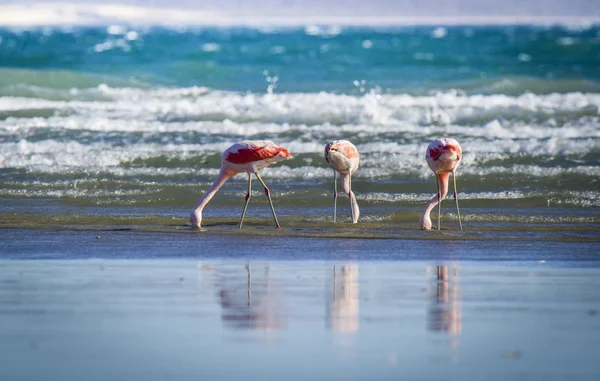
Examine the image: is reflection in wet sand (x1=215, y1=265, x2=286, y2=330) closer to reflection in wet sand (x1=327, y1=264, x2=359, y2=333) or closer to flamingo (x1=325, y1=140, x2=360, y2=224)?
reflection in wet sand (x1=327, y1=264, x2=359, y2=333)

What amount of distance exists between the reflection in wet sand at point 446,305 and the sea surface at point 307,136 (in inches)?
96.6

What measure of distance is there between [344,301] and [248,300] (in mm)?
639

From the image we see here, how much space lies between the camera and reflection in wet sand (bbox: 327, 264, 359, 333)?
289 inches

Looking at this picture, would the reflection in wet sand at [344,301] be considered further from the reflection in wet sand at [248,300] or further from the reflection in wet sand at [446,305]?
the reflection in wet sand at [446,305]

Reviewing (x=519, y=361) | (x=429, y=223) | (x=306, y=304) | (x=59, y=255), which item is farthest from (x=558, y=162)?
(x=519, y=361)

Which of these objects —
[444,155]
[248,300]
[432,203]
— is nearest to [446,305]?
[248,300]

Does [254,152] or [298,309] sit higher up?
[254,152]

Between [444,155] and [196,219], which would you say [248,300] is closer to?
[196,219]

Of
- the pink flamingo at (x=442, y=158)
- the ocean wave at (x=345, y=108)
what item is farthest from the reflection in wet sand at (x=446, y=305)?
the ocean wave at (x=345, y=108)

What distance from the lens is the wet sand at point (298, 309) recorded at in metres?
6.37

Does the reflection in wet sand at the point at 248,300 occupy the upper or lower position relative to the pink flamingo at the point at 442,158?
lower

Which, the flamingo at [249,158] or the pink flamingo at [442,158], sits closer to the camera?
the flamingo at [249,158]

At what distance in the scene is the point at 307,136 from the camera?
2028cm

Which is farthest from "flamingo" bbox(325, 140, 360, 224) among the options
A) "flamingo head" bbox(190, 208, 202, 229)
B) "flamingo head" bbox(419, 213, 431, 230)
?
"flamingo head" bbox(190, 208, 202, 229)
